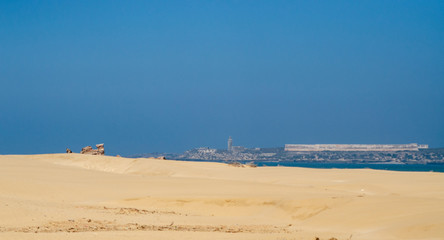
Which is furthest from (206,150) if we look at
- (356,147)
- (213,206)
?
(213,206)

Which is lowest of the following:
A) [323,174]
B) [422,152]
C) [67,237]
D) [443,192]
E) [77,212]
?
[67,237]

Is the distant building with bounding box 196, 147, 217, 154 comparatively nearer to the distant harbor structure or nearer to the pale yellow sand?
the distant harbor structure

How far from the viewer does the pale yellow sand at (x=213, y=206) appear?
1147 cm

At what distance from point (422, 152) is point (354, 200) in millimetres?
121617

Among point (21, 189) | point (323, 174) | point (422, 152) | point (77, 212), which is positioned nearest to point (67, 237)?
point (77, 212)

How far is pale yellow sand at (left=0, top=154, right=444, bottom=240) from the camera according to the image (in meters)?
11.5

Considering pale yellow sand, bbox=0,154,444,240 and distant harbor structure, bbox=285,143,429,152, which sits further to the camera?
distant harbor structure, bbox=285,143,429,152

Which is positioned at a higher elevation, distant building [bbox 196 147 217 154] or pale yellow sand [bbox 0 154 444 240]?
distant building [bbox 196 147 217 154]

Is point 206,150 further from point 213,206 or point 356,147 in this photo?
point 213,206

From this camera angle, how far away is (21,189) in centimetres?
1941

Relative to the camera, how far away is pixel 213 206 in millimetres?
17516

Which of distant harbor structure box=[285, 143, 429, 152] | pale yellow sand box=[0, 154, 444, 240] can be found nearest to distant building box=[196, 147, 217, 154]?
distant harbor structure box=[285, 143, 429, 152]

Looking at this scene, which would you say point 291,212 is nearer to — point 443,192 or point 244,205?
point 244,205

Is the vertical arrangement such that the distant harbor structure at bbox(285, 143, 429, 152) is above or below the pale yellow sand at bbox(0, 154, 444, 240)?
above
